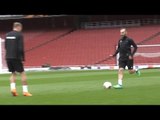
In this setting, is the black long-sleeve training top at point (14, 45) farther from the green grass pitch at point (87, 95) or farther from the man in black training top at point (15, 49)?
the green grass pitch at point (87, 95)

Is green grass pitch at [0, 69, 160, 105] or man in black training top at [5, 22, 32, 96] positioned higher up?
man in black training top at [5, 22, 32, 96]

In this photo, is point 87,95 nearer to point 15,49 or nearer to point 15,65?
point 15,65

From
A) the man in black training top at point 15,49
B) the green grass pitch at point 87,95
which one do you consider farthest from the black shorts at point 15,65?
the green grass pitch at point 87,95

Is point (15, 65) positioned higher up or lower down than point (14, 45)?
lower down

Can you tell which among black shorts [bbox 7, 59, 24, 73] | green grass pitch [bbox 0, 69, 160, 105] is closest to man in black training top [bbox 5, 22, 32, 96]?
black shorts [bbox 7, 59, 24, 73]

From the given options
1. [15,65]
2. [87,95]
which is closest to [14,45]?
[15,65]

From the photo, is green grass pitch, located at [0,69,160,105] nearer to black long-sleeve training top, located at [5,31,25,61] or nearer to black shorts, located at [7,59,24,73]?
black shorts, located at [7,59,24,73]

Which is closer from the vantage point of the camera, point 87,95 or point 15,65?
point 87,95

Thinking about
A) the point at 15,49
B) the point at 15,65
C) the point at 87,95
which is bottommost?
the point at 87,95

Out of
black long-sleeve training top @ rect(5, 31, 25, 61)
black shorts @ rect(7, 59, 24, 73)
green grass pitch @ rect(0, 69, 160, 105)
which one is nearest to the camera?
green grass pitch @ rect(0, 69, 160, 105)
